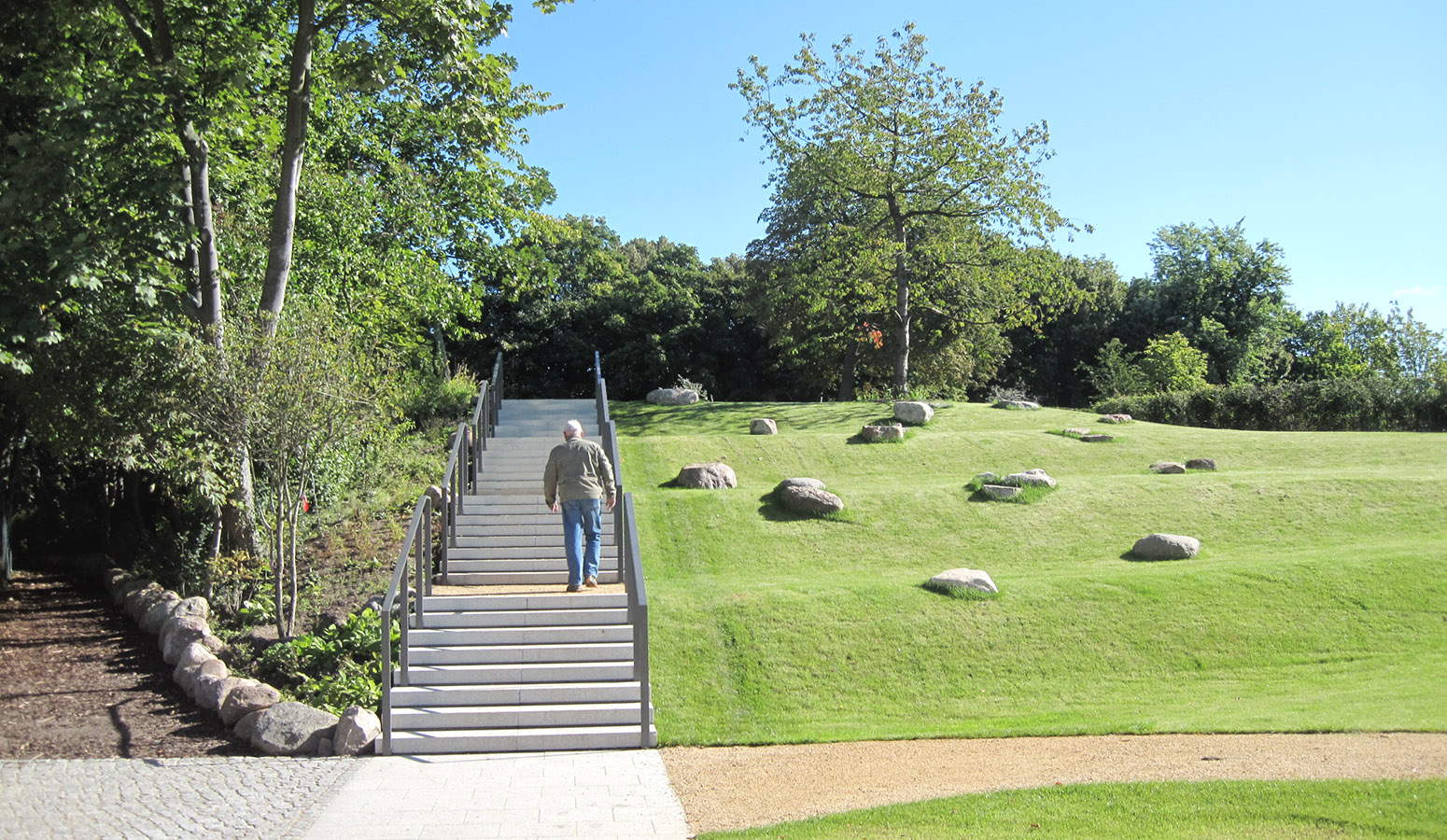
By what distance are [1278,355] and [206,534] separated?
4410cm

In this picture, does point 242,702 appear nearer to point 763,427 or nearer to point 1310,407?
point 763,427

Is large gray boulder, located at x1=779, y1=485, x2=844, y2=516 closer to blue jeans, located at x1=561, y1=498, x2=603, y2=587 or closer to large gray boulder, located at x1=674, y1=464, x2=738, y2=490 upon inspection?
large gray boulder, located at x1=674, y1=464, x2=738, y2=490

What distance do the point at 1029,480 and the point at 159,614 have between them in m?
12.9

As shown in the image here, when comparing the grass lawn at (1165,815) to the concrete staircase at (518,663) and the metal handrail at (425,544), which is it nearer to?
the concrete staircase at (518,663)

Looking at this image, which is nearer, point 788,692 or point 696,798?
point 696,798

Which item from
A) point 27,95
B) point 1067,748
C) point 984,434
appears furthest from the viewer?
point 984,434

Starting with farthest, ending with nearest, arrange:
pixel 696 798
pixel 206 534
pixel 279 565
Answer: pixel 206 534
pixel 279 565
pixel 696 798

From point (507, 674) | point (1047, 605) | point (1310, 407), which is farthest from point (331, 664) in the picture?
point (1310, 407)

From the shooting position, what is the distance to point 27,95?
1147 centimetres

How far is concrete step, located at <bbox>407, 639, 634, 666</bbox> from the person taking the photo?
9.05 m

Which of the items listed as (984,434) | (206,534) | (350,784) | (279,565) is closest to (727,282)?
(984,434)

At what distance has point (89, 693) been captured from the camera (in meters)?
9.67

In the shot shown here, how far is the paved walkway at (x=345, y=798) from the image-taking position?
6.29 metres

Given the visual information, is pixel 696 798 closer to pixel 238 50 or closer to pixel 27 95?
pixel 238 50
